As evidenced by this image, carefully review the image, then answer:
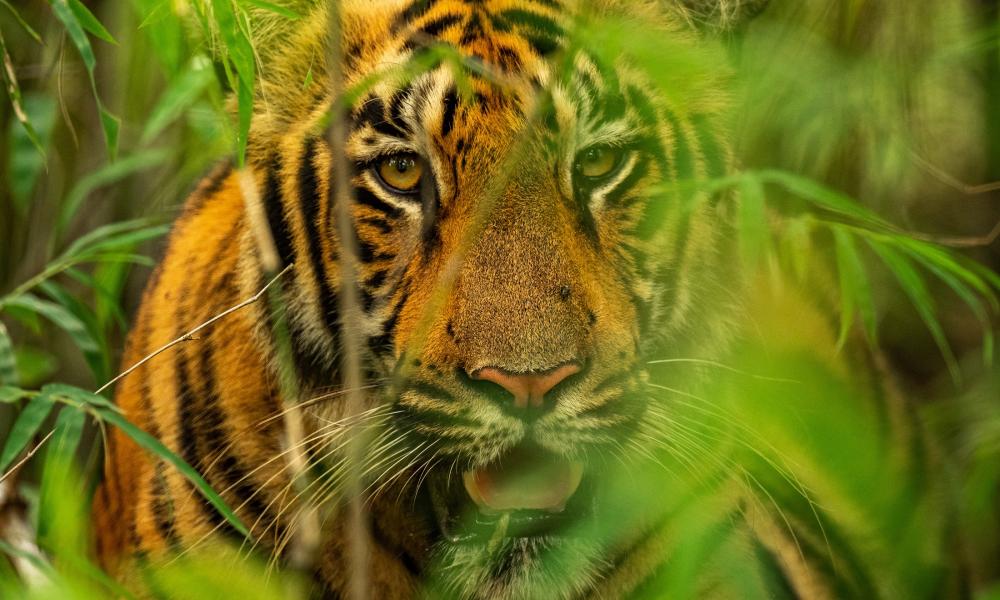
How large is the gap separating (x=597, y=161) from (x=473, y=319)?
0.32m

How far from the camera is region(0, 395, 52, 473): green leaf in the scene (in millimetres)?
1313

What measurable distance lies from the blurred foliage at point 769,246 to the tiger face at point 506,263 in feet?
0.34

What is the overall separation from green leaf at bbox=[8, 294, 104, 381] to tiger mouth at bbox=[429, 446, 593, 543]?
0.65 m

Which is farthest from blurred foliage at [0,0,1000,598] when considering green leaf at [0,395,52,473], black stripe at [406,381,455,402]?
black stripe at [406,381,455,402]

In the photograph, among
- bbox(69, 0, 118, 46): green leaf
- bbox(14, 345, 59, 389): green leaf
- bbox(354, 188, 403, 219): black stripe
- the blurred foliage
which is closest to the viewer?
the blurred foliage

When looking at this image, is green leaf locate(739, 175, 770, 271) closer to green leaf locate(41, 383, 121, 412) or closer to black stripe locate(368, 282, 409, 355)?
black stripe locate(368, 282, 409, 355)

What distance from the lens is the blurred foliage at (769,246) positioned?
1214 mm

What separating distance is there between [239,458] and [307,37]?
661 millimetres

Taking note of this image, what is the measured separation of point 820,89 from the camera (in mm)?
1821

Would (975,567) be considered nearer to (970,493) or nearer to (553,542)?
(970,493)

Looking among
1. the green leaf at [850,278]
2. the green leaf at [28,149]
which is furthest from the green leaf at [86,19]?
the green leaf at [850,278]

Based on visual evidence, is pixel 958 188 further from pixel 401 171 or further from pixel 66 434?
pixel 66 434

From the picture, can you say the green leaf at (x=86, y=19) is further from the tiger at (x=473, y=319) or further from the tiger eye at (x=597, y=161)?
the tiger eye at (x=597, y=161)

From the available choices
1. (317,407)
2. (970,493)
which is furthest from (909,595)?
(317,407)
